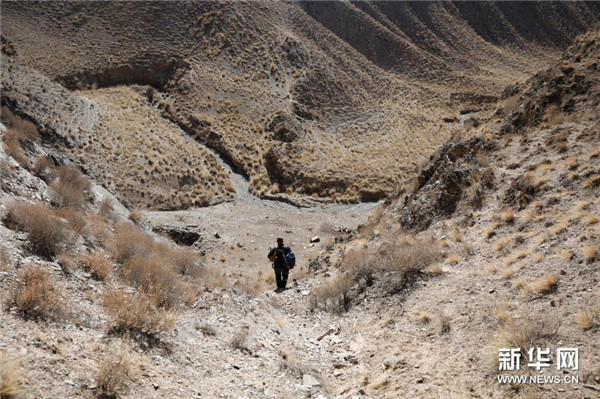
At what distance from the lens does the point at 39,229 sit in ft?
24.4

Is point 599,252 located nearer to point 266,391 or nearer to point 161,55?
point 266,391

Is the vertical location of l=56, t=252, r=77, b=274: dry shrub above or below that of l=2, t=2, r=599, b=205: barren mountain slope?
below

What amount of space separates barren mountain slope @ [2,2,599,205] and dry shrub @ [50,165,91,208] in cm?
1482

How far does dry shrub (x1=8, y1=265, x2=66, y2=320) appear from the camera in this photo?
211 inches

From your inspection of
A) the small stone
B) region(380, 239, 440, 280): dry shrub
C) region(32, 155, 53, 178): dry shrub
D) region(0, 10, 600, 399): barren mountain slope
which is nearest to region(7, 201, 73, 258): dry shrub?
region(0, 10, 600, 399): barren mountain slope

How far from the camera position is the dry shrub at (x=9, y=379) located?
152 inches

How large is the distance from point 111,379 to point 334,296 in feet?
19.8

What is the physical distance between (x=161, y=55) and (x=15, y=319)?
125 feet

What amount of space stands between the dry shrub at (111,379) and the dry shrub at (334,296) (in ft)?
18.1

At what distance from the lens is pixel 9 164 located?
11.2 metres

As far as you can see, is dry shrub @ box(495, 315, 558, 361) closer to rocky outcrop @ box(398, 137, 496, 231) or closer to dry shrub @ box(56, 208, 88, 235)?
rocky outcrop @ box(398, 137, 496, 231)

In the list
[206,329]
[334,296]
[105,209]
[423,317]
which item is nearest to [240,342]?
[206,329]

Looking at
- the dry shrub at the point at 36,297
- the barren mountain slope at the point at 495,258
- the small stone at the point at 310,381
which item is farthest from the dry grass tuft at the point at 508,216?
the dry shrub at the point at 36,297

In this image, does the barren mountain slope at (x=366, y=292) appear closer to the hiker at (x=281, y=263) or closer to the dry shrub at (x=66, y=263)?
the dry shrub at (x=66, y=263)
